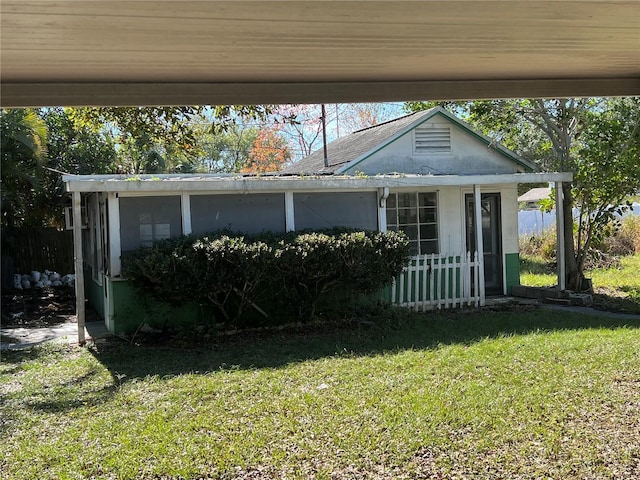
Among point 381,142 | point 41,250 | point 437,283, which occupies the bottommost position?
point 437,283

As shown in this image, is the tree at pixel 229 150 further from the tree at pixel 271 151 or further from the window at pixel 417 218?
the window at pixel 417 218

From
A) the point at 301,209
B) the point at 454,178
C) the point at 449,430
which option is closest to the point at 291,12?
the point at 449,430

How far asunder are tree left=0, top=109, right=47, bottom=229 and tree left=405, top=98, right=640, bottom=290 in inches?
411

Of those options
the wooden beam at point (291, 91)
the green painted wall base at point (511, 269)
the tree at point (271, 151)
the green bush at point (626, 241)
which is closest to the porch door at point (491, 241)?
the green painted wall base at point (511, 269)

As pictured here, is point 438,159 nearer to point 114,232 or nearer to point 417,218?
point 417,218

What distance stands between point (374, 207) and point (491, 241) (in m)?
3.27

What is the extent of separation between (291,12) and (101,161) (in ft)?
63.9

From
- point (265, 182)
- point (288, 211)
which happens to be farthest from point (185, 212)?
point (288, 211)

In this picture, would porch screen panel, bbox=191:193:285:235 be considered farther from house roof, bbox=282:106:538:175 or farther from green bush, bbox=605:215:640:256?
green bush, bbox=605:215:640:256

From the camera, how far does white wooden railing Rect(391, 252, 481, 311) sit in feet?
35.8

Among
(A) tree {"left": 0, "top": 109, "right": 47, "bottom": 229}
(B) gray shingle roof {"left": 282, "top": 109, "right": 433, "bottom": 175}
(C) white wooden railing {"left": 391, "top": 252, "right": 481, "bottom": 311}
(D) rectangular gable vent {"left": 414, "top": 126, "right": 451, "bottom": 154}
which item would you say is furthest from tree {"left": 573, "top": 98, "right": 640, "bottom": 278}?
(A) tree {"left": 0, "top": 109, "right": 47, "bottom": 229}

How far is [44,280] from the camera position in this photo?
56.0 feet

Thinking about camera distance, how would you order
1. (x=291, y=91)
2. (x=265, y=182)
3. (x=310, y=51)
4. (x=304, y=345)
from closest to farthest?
(x=310, y=51), (x=291, y=91), (x=304, y=345), (x=265, y=182)

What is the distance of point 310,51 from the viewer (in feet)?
8.96
